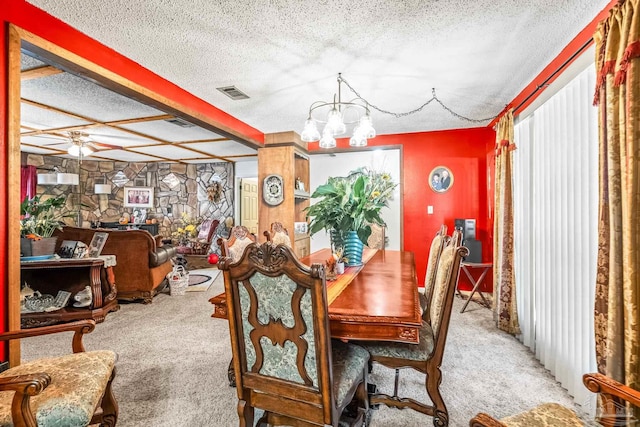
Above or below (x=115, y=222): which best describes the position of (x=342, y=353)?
below

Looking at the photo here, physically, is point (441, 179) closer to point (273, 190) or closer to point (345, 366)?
point (273, 190)

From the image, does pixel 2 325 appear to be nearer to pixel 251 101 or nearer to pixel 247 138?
pixel 251 101

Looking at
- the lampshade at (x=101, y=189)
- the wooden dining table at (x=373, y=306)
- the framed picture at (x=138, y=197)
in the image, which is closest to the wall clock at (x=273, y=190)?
the wooden dining table at (x=373, y=306)

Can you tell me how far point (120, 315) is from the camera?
3396mm

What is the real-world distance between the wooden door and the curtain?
3892 mm

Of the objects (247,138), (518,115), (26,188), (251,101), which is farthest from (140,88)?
(26,188)

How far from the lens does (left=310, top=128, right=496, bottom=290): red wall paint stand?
4.23 meters

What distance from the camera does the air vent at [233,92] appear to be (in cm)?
294

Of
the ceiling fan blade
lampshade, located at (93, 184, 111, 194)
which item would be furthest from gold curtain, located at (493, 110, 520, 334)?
lampshade, located at (93, 184, 111, 194)

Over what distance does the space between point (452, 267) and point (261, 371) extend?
0.95 meters

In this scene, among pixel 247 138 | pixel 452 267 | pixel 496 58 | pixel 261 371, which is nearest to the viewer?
pixel 261 371

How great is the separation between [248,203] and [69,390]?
6427mm

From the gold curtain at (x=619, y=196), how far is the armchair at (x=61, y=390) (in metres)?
2.16

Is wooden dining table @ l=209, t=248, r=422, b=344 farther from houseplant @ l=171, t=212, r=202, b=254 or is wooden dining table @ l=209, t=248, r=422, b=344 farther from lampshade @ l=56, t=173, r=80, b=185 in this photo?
lampshade @ l=56, t=173, r=80, b=185
